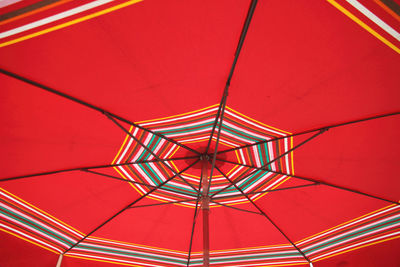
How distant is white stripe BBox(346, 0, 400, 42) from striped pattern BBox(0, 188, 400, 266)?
2363 mm

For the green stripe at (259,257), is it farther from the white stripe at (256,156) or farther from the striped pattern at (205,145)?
the white stripe at (256,156)

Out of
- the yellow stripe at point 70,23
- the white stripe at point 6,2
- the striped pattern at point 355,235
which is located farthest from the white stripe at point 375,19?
the striped pattern at point 355,235

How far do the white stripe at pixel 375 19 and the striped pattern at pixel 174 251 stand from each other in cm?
236

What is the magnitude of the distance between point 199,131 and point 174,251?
1966mm

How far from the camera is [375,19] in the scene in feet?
5.59

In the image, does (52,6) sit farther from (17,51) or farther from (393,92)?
(393,92)

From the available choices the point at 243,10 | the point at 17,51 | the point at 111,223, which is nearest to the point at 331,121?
the point at 243,10

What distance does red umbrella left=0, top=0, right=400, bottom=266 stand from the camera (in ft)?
5.65

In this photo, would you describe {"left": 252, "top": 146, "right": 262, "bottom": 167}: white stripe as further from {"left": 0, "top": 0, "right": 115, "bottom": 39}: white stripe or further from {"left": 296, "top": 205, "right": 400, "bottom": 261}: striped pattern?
{"left": 0, "top": 0, "right": 115, "bottom": 39}: white stripe

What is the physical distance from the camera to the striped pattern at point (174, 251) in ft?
10.1

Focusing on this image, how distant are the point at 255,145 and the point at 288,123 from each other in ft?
1.90

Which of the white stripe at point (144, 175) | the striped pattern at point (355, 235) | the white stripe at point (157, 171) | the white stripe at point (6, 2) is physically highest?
the white stripe at point (6, 2)

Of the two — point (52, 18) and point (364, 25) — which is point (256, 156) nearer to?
point (364, 25)

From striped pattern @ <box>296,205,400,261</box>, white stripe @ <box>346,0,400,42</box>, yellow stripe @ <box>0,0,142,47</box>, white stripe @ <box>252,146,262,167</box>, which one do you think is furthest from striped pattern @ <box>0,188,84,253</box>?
white stripe @ <box>346,0,400,42</box>
